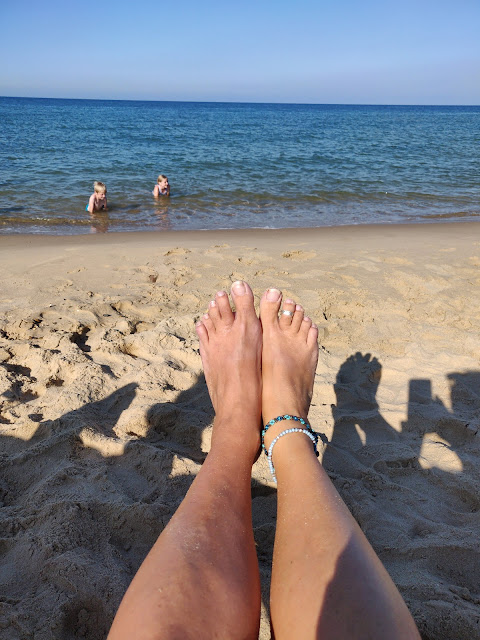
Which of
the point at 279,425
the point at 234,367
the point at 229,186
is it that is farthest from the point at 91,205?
the point at 279,425

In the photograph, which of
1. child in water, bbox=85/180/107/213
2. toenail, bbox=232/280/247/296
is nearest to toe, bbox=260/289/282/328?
toenail, bbox=232/280/247/296

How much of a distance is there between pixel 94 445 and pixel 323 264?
102 inches

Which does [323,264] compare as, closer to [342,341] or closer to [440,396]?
[342,341]

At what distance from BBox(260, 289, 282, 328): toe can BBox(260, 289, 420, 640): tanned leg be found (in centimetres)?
84

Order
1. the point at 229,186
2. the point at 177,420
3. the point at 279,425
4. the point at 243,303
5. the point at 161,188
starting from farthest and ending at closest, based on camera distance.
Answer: the point at 229,186 → the point at 161,188 → the point at 243,303 → the point at 177,420 → the point at 279,425

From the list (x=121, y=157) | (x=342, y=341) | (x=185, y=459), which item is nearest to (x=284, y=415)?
(x=185, y=459)

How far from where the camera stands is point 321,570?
0.93m

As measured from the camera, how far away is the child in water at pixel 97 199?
6445 mm

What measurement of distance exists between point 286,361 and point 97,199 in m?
5.40

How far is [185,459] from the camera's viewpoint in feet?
5.24

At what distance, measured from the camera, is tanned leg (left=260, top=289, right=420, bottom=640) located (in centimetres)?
82

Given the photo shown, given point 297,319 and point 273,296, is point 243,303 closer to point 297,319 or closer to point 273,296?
point 273,296

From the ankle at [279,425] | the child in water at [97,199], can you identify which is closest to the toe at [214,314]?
the ankle at [279,425]

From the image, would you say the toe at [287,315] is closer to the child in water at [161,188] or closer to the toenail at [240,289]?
the toenail at [240,289]
